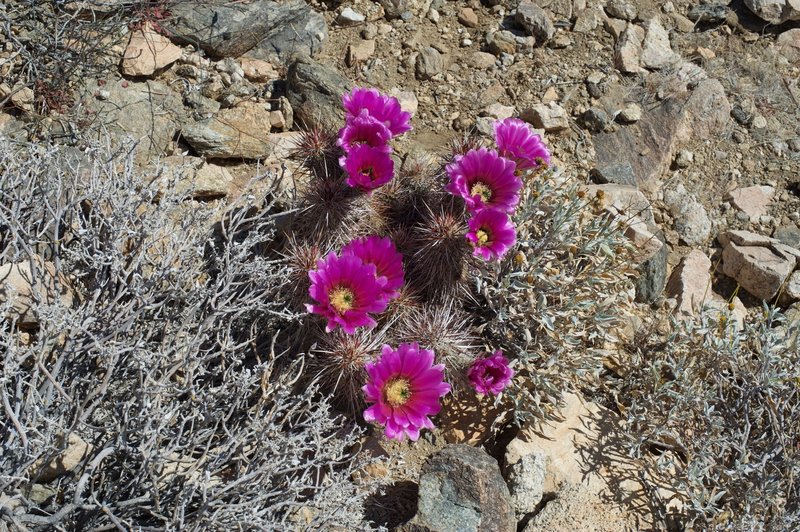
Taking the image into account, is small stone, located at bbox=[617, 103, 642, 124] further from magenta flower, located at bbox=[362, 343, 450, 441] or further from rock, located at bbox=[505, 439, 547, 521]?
magenta flower, located at bbox=[362, 343, 450, 441]

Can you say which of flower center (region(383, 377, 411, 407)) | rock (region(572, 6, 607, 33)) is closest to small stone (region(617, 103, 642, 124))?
rock (region(572, 6, 607, 33))

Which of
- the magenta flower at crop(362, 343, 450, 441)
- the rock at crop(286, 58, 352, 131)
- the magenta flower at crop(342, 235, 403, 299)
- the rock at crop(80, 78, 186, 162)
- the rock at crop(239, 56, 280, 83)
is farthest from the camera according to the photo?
the rock at crop(239, 56, 280, 83)

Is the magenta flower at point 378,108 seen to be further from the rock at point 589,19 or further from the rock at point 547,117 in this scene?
the rock at point 589,19

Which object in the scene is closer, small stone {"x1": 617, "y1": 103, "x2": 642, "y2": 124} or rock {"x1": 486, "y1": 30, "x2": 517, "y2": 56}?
small stone {"x1": 617, "y1": 103, "x2": 642, "y2": 124}

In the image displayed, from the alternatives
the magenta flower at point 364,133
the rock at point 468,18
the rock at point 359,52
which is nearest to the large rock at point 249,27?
the rock at point 359,52

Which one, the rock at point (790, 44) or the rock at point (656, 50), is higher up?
the rock at point (790, 44)
